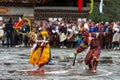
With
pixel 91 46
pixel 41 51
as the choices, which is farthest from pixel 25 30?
pixel 41 51

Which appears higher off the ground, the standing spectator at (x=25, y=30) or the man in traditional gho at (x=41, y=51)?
the man in traditional gho at (x=41, y=51)

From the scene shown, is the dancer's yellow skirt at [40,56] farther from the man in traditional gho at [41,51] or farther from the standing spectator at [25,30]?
the standing spectator at [25,30]

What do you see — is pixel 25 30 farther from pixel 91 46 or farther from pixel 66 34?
pixel 91 46


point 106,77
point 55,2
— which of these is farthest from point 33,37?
point 55,2

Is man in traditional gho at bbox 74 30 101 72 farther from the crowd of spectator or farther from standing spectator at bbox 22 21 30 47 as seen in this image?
standing spectator at bbox 22 21 30 47

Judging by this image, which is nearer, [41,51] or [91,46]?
[41,51]

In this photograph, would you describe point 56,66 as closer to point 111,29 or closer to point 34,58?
point 34,58

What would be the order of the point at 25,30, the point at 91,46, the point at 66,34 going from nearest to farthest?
the point at 91,46, the point at 25,30, the point at 66,34

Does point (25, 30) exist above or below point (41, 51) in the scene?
below

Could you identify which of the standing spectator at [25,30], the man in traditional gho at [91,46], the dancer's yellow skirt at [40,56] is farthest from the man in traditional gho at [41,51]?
the standing spectator at [25,30]

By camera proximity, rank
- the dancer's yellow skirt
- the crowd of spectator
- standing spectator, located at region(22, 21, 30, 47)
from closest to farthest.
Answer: the dancer's yellow skirt
standing spectator, located at region(22, 21, 30, 47)
the crowd of spectator

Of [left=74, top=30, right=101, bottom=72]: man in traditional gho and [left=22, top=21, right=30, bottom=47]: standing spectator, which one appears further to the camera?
[left=22, top=21, right=30, bottom=47]: standing spectator

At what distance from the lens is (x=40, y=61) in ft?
57.8

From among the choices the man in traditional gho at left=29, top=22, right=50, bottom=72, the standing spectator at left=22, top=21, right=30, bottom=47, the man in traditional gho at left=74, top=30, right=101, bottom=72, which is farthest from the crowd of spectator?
the man in traditional gho at left=29, top=22, right=50, bottom=72
